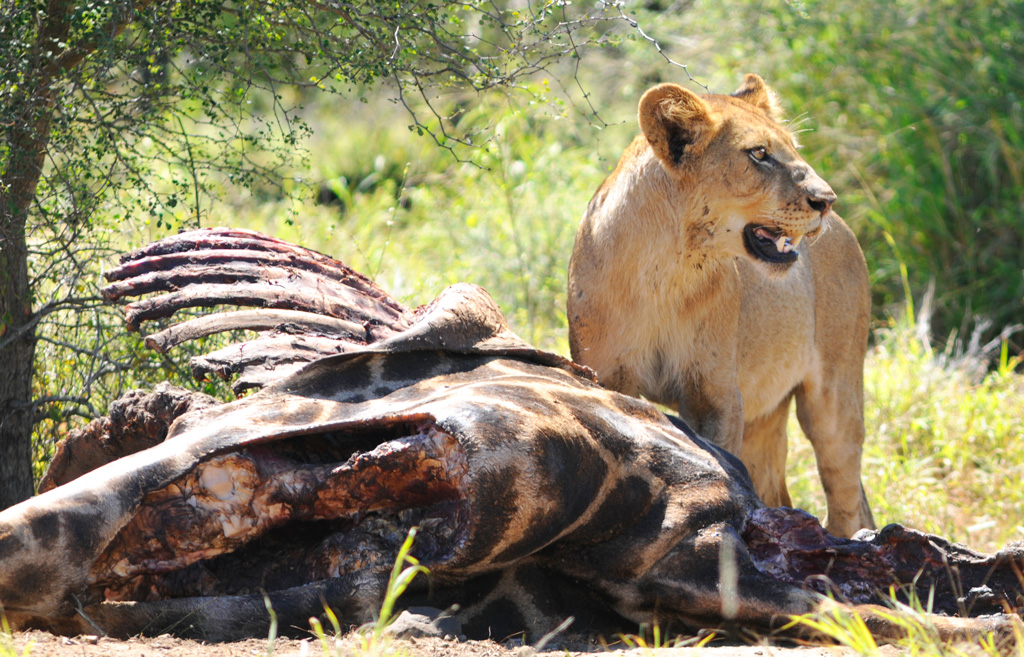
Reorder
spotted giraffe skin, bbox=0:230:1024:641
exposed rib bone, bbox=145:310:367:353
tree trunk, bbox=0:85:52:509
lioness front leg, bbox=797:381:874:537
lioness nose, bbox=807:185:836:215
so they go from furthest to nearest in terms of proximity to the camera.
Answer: lioness front leg, bbox=797:381:874:537 < lioness nose, bbox=807:185:836:215 < tree trunk, bbox=0:85:52:509 < exposed rib bone, bbox=145:310:367:353 < spotted giraffe skin, bbox=0:230:1024:641

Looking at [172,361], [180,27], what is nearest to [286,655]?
[172,361]

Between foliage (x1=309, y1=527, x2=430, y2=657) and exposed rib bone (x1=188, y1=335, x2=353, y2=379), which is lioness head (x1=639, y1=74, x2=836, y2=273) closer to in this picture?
exposed rib bone (x1=188, y1=335, x2=353, y2=379)

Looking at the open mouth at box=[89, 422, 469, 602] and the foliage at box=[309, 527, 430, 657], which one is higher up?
the open mouth at box=[89, 422, 469, 602]

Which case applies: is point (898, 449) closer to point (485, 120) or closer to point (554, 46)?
point (554, 46)

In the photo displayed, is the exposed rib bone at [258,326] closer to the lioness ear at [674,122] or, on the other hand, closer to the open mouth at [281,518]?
the open mouth at [281,518]

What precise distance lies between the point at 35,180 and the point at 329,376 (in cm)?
161

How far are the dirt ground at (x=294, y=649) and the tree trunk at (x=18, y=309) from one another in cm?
159

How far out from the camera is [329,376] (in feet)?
9.47

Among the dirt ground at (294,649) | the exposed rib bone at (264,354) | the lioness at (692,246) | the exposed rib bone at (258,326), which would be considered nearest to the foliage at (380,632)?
the dirt ground at (294,649)

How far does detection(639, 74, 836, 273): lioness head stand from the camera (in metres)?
3.86

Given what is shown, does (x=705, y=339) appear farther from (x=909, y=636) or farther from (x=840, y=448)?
(x=909, y=636)

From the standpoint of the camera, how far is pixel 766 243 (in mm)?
3973

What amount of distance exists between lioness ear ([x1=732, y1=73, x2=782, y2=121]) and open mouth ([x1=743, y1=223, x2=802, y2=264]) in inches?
30.5

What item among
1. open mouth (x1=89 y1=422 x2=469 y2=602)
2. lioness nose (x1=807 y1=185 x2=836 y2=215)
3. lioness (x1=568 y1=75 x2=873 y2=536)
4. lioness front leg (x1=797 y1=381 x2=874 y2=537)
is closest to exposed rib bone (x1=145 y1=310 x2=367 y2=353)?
open mouth (x1=89 y1=422 x2=469 y2=602)
